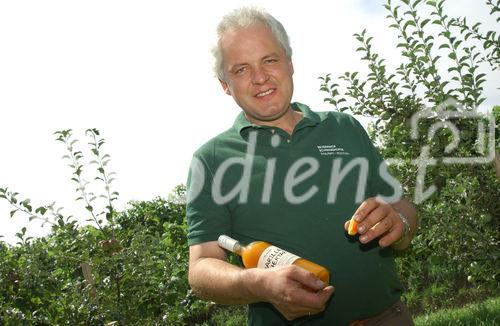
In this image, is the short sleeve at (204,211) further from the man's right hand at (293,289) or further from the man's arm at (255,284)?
the man's right hand at (293,289)

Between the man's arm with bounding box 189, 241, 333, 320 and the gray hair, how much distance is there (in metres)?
0.91

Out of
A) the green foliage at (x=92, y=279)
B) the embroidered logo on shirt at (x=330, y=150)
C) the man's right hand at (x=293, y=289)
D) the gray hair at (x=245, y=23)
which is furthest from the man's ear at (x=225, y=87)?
the green foliage at (x=92, y=279)

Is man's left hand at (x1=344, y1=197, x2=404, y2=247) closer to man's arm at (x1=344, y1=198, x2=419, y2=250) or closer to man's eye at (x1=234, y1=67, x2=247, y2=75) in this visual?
man's arm at (x1=344, y1=198, x2=419, y2=250)

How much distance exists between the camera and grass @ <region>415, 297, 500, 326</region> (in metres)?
5.66

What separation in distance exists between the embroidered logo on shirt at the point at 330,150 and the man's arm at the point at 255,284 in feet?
2.25

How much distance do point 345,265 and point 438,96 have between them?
2712 millimetres

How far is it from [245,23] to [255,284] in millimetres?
1302

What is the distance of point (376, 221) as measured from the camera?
2311 mm

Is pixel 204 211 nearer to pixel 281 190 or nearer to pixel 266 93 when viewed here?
pixel 281 190

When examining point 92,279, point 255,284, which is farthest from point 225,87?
point 92,279

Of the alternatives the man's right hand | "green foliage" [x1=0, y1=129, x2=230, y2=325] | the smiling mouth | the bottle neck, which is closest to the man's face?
the smiling mouth

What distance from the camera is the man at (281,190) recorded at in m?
2.66

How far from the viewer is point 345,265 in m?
2.70

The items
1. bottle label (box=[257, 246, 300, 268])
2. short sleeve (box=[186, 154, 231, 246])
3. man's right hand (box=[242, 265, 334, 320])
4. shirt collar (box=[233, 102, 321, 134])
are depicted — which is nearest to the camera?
man's right hand (box=[242, 265, 334, 320])
